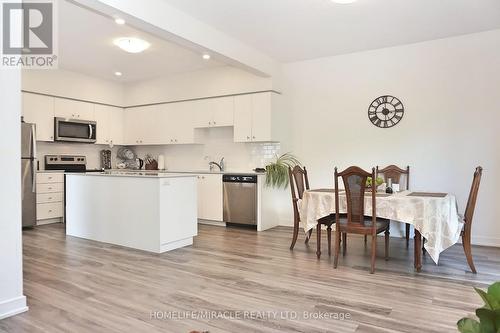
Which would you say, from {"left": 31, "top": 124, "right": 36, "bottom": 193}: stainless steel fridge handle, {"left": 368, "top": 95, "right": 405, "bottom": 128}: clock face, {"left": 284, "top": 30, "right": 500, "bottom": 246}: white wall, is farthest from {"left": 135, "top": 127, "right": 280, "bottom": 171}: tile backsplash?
{"left": 31, "top": 124, "right": 36, "bottom": 193}: stainless steel fridge handle

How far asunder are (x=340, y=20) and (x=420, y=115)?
174 centimetres

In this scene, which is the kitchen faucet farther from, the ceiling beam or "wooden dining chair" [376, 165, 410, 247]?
"wooden dining chair" [376, 165, 410, 247]

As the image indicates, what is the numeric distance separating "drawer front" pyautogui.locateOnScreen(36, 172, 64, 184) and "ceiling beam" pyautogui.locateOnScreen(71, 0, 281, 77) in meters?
3.44

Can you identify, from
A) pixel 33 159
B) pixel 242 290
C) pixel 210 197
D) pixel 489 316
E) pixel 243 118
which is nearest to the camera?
pixel 489 316

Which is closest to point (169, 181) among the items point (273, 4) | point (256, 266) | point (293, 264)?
point (256, 266)

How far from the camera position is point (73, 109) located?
20.8 feet

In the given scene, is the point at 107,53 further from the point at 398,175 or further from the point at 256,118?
the point at 398,175

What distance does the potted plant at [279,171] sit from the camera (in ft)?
17.8

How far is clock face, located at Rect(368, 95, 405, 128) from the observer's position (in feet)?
15.8

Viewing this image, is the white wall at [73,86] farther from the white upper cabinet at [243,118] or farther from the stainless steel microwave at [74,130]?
the white upper cabinet at [243,118]

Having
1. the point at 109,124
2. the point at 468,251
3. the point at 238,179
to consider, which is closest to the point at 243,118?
the point at 238,179

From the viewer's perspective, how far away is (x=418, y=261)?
→ 3285 mm

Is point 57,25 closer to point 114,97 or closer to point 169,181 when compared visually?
point 169,181

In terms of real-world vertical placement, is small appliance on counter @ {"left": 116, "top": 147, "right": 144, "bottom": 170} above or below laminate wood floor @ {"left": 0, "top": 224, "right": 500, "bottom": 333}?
above
